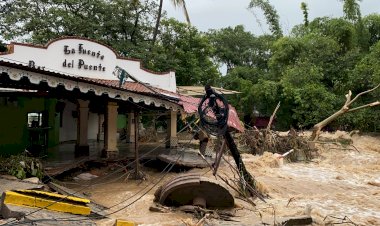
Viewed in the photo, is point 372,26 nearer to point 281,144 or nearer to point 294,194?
point 281,144

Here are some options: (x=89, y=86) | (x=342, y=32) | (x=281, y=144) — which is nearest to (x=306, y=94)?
(x=342, y=32)

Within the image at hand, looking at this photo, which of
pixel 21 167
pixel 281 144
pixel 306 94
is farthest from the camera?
pixel 306 94

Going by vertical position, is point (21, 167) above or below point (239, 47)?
below

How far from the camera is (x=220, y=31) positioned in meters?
41.4

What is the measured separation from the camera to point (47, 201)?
8.12 m

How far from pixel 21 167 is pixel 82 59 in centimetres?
706

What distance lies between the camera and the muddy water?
9.02 m

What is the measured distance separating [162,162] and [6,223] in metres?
8.22

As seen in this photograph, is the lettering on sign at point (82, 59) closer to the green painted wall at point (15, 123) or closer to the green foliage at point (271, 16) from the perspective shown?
the green painted wall at point (15, 123)

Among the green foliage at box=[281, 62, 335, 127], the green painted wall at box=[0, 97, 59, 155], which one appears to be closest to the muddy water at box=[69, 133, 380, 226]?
the green painted wall at box=[0, 97, 59, 155]

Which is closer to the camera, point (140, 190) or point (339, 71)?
point (140, 190)

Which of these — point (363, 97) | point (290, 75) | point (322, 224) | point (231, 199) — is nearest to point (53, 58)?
point (231, 199)

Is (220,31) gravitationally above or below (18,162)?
above

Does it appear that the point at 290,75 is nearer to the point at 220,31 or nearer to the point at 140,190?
the point at 220,31
